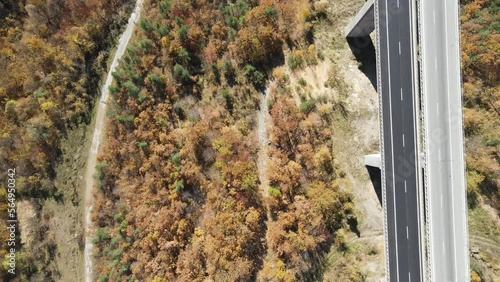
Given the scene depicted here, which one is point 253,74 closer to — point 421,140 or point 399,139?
point 399,139

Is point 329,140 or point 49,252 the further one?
point 49,252

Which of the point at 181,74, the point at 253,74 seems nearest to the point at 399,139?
the point at 253,74

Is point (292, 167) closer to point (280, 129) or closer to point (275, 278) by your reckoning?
point (280, 129)

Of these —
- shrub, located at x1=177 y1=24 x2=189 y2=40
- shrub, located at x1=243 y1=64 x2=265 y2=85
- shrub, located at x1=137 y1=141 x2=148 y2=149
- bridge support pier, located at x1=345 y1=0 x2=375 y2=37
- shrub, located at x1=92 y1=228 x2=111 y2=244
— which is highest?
shrub, located at x1=177 y1=24 x2=189 y2=40

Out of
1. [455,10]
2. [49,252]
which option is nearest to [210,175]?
[49,252]

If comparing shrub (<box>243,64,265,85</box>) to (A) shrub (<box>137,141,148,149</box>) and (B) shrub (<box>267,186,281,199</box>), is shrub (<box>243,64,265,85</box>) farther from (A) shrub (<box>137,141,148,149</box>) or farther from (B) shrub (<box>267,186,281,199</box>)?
(A) shrub (<box>137,141,148,149</box>)

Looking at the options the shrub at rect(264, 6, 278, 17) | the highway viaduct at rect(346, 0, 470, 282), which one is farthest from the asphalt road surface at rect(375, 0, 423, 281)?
the shrub at rect(264, 6, 278, 17)
